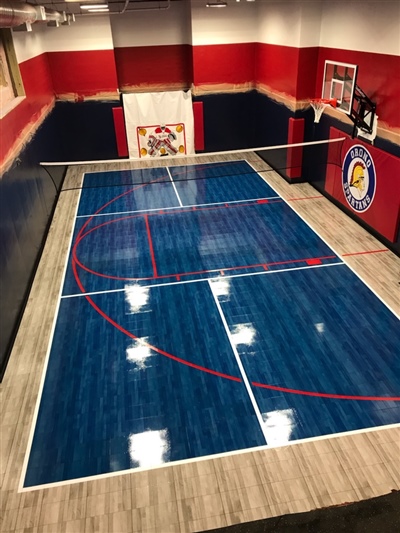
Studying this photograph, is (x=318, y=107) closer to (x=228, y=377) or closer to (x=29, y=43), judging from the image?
(x=29, y=43)

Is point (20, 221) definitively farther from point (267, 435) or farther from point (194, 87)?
point (194, 87)

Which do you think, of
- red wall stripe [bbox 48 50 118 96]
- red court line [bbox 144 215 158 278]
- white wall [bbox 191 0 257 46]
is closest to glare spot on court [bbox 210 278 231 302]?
red court line [bbox 144 215 158 278]

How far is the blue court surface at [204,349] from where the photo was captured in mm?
5441

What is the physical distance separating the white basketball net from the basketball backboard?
0.34 metres

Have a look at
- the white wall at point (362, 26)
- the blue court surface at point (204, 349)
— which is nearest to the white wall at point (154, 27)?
the white wall at point (362, 26)

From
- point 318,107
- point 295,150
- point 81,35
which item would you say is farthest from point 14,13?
point 81,35

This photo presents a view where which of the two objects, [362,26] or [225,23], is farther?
[225,23]

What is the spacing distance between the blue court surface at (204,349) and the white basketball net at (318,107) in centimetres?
296

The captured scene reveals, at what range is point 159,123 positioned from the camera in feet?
53.5

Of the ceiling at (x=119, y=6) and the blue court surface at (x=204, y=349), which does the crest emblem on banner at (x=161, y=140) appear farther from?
the blue court surface at (x=204, y=349)

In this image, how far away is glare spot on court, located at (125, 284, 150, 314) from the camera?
788 centimetres

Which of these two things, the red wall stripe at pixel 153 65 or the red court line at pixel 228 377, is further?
the red wall stripe at pixel 153 65

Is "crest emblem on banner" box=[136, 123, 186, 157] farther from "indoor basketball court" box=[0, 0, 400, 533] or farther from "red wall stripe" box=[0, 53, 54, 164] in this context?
"red wall stripe" box=[0, 53, 54, 164]

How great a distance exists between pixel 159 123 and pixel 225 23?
4.00m
